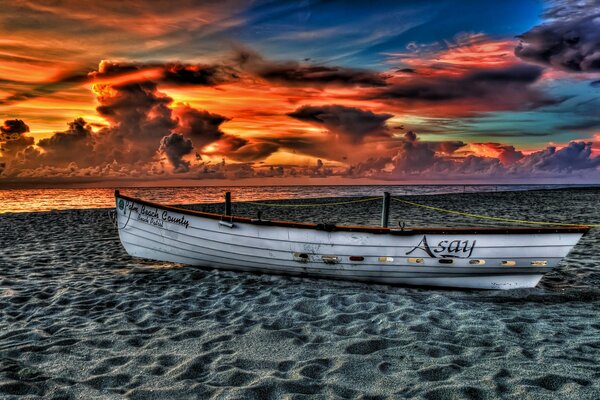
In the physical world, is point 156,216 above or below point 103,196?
above

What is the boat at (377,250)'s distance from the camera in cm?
675

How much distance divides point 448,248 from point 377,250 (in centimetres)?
127

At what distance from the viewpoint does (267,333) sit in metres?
4.90

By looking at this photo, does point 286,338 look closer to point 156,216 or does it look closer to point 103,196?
point 156,216

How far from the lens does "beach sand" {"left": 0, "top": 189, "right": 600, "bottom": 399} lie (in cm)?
362

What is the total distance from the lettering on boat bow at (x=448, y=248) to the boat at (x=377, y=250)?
17mm

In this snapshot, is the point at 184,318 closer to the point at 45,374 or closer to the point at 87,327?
the point at 87,327

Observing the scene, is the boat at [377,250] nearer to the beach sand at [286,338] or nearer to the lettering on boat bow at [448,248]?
the lettering on boat bow at [448,248]

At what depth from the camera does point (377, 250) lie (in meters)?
7.16

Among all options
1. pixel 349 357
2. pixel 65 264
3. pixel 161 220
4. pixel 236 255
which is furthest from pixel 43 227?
pixel 349 357

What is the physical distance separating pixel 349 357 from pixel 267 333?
1189 millimetres

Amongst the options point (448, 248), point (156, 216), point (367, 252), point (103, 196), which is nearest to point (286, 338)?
point (367, 252)

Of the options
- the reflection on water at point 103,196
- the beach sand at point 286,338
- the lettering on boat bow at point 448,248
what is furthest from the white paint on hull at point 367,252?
the reflection on water at point 103,196

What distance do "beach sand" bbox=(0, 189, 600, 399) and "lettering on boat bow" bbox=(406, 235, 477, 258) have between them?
0.72 metres
